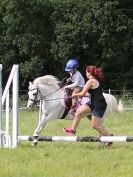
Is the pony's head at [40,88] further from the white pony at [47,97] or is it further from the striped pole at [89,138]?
the striped pole at [89,138]

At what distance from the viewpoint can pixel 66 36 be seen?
125 feet

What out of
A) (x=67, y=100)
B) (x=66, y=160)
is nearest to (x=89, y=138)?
(x=66, y=160)

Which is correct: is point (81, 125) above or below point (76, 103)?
below

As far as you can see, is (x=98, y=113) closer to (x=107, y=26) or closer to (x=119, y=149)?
(x=119, y=149)

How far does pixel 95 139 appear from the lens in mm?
11039

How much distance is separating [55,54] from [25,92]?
343cm

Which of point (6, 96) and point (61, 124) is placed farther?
point (61, 124)

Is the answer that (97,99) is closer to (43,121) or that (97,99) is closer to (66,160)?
(43,121)

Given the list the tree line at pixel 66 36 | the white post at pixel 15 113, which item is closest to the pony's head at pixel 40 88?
the white post at pixel 15 113

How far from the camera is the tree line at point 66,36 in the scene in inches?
1469

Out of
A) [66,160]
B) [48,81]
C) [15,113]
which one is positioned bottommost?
[66,160]

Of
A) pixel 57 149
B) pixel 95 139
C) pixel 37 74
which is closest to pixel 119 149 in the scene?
pixel 95 139

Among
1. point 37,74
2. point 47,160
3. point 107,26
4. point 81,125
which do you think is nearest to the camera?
point 47,160

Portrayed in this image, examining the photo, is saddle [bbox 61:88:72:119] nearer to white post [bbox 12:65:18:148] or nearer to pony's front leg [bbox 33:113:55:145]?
pony's front leg [bbox 33:113:55:145]
